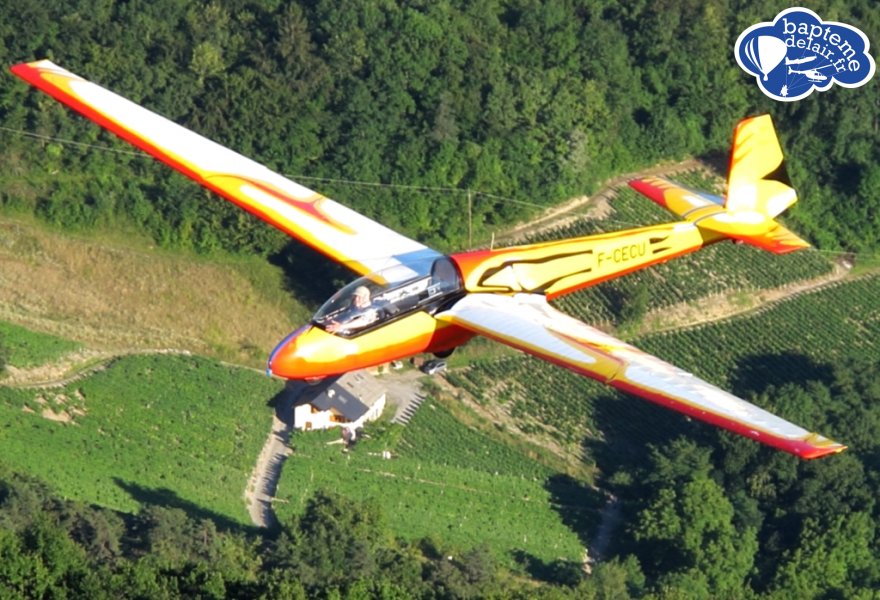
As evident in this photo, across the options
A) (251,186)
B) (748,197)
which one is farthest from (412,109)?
(251,186)

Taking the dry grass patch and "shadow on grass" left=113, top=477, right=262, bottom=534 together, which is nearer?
"shadow on grass" left=113, top=477, right=262, bottom=534

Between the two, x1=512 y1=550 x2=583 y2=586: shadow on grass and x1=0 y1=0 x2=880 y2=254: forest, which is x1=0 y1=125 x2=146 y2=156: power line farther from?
x1=512 y1=550 x2=583 y2=586: shadow on grass

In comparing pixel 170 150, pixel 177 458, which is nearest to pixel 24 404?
pixel 177 458

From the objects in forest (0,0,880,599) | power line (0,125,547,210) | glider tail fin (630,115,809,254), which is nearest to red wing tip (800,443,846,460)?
glider tail fin (630,115,809,254)

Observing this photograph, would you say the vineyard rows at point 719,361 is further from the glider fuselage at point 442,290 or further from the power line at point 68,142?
the glider fuselage at point 442,290

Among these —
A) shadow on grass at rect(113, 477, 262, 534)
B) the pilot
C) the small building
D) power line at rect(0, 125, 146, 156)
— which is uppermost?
power line at rect(0, 125, 146, 156)
